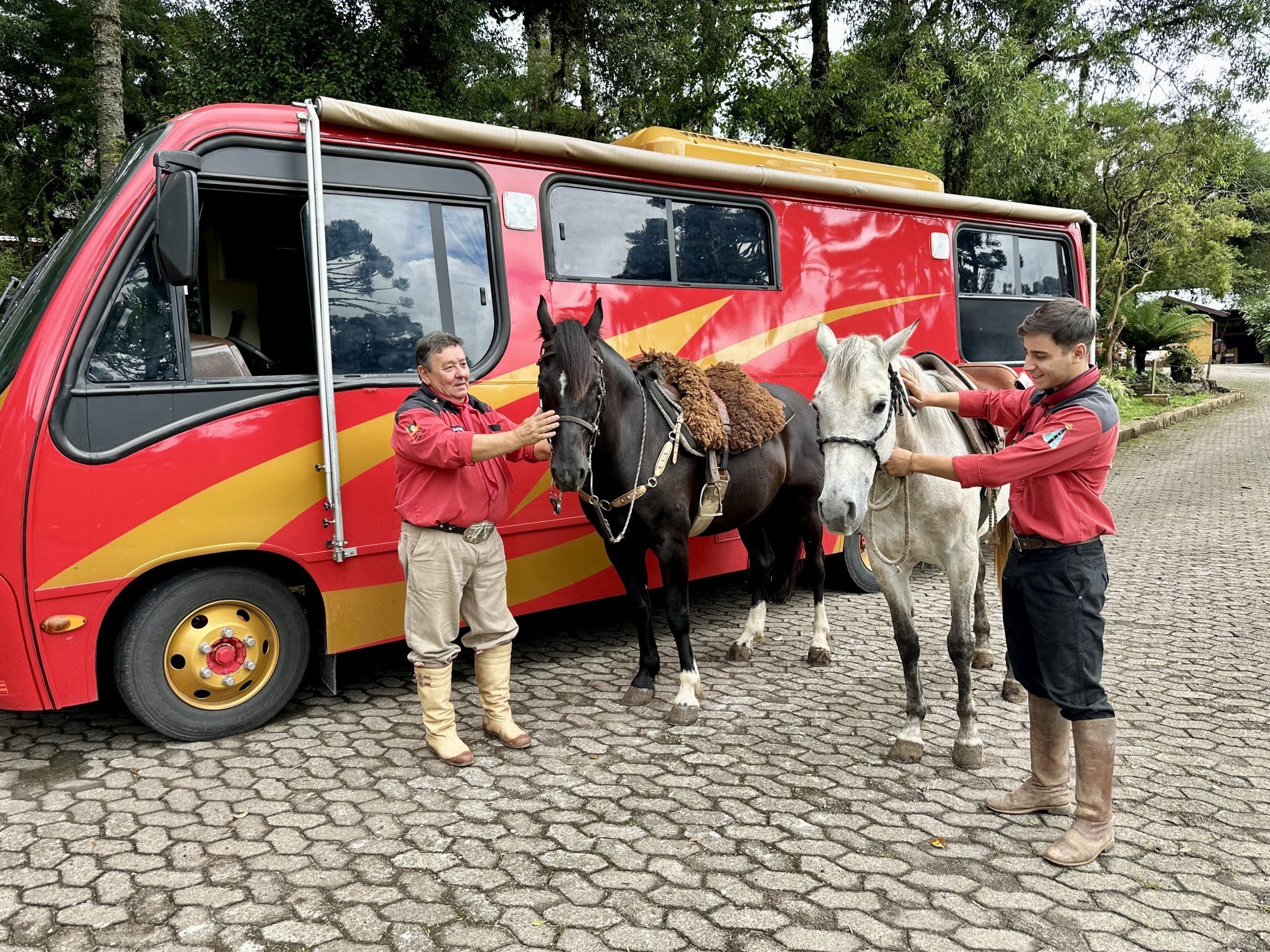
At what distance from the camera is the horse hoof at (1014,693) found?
4551 millimetres

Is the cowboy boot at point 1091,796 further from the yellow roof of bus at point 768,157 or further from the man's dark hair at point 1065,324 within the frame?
the yellow roof of bus at point 768,157

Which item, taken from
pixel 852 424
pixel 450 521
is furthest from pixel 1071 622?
pixel 450 521

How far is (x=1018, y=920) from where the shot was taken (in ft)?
8.87

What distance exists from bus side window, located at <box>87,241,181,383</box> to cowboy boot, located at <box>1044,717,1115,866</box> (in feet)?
12.9

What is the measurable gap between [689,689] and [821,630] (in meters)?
1.28

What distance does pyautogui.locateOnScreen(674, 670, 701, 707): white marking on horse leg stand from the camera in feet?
14.4

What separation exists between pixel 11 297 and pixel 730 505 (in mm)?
3845

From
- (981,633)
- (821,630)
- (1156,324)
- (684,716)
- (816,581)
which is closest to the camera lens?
(684,716)

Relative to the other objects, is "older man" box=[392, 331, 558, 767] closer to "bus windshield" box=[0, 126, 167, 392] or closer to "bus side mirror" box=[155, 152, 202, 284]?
"bus side mirror" box=[155, 152, 202, 284]

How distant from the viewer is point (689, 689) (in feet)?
14.5

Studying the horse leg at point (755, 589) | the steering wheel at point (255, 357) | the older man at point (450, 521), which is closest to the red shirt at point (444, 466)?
the older man at point (450, 521)

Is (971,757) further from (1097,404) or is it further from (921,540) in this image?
(1097,404)

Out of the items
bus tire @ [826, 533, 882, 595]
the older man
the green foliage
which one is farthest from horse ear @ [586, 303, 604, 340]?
the green foliage

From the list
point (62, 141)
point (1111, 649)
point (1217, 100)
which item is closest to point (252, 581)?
point (1111, 649)
